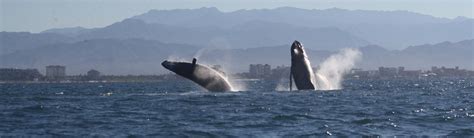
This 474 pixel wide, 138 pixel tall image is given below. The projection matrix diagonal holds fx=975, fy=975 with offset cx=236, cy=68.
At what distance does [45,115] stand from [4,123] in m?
5.50

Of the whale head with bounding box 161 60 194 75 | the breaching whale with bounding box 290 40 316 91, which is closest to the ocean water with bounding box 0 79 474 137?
the whale head with bounding box 161 60 194 75

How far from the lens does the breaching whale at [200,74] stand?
6588 cm

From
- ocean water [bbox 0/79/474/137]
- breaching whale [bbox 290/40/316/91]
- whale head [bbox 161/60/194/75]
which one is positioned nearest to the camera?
ocean water [bbox 0/79/474/137]

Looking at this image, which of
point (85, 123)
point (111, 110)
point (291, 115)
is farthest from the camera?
point (111, 110)

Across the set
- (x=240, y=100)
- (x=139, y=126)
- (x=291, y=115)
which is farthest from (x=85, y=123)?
(x=240, y=100)

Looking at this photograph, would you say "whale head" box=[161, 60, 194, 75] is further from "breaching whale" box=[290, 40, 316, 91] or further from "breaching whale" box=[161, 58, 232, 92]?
"breaching whale" box=[290, 40, 316, 91]

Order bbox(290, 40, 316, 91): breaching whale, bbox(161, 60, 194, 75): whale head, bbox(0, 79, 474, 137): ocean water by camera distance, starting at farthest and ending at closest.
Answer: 1. bbox(290, 40, 316, 91): breaching whale
2. bbox(161, 60, 194, 75): whale head
3. bbox(0, 79, 474, 137): ocean water

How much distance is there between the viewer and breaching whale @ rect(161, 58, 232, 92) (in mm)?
65875

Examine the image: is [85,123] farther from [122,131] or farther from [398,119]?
[398,119]

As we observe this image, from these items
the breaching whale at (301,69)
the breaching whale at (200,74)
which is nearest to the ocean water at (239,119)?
the breaching whale at (200,74)

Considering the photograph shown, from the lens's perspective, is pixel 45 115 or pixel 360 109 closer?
pixel 45 115

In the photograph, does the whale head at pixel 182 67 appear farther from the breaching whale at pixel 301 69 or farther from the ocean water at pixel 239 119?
the breaching whale at pixel 301 69

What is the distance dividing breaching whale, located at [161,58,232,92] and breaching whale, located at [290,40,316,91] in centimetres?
507

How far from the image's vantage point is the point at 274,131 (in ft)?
130
